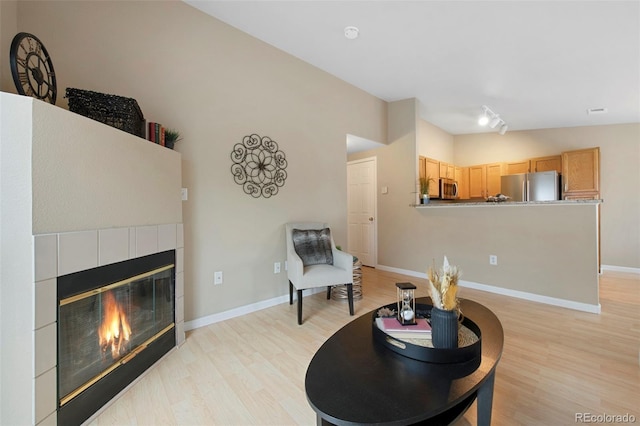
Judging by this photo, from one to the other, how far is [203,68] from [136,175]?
4.33 feet

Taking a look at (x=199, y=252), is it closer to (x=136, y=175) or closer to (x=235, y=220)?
(x=235, y=220)

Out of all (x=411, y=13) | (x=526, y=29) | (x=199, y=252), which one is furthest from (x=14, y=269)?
(x=526, y=29)

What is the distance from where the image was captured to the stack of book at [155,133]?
1854mm

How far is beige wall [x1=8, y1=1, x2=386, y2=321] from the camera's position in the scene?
1811 mm

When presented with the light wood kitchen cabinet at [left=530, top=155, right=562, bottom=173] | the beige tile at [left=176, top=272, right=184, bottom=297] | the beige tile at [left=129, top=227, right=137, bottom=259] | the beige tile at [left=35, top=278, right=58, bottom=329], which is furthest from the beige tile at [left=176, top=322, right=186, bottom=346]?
the light wood kitchen cabinet at [left=530, top=155, right=562, bottom=173]

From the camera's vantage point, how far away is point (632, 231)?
4352 mm

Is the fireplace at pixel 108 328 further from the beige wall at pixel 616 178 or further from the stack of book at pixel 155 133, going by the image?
the beige wall at pixel 616 178

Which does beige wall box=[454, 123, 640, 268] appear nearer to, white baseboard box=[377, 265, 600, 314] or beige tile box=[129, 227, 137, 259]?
white baseboard box=[377, 265, 600, 314]

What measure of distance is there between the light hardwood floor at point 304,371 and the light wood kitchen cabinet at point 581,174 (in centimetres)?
282

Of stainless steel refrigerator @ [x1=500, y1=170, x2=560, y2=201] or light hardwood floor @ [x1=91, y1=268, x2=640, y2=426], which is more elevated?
stainless steel refrigerator @ [x1=500, y1=170, x2=560, y2=201]

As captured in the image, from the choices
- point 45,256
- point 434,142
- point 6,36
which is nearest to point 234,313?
point 45,256

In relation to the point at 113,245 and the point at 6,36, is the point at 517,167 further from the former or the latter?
the point at 6,36

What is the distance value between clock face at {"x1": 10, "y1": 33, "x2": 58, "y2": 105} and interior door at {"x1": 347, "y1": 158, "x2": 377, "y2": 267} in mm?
3901

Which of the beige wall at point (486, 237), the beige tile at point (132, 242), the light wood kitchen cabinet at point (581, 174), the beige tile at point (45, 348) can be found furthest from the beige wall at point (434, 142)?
the beige tile at point (45, 348)
